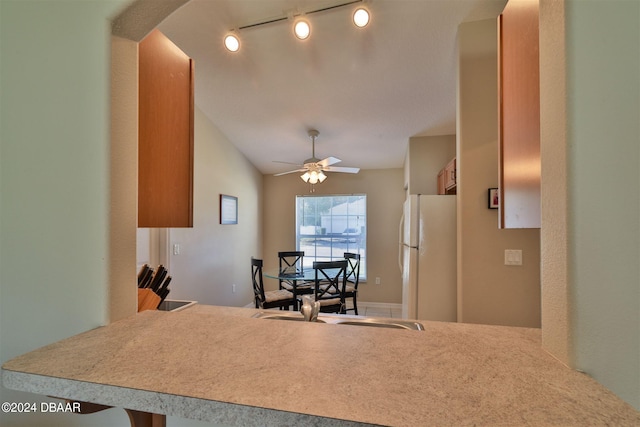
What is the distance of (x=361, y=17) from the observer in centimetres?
189

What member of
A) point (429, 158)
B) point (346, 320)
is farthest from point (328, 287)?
point (429, 158)

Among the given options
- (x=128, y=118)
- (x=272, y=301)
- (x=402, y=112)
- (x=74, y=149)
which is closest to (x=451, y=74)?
(x=402, y=112)

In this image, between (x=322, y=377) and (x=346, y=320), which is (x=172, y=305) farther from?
(x=322, y=377)

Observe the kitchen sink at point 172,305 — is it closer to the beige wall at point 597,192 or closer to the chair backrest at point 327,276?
the beige wall at point 597,192

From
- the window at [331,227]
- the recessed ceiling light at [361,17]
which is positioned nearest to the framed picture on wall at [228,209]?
the window at [331,227]

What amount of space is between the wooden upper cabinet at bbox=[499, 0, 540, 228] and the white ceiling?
1321mm

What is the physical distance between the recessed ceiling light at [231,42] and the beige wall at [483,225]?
1.81 meters

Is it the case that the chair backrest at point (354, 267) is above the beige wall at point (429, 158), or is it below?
below

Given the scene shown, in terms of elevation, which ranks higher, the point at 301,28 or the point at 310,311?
the point at 301,28

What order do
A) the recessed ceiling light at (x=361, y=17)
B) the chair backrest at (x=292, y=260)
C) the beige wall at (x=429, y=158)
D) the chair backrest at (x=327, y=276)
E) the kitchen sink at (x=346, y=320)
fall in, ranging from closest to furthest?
1. the kitchen sink at (x=346, y=320)
2. the recessed ceiling light at (x=361, y=17)
3. the chair backrest at (x=327, y=276)
4. the beige wall at (x=429, y=158)
5. the chair backrest at (x=292, y=260)

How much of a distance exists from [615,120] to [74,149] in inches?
56.2

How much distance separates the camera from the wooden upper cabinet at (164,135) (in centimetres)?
104

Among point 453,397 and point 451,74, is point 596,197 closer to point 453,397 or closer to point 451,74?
point 453,397

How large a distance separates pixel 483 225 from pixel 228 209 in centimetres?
325
